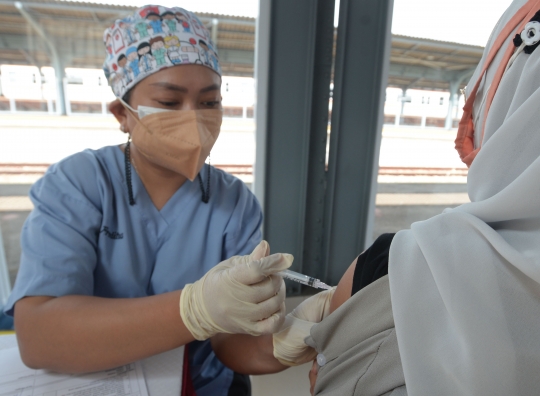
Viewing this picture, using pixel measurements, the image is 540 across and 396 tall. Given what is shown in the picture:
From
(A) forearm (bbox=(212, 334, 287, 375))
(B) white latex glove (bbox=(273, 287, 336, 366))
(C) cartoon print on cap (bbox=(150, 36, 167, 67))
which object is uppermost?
(C) cartoon print on cap (bbox=(150, 36, 167, 67))

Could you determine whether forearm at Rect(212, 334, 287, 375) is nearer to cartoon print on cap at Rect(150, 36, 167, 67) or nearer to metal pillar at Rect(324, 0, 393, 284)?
cartoon print on cap at Rect(150, 36, 167, 67)

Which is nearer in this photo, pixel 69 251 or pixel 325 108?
pixel 69 251

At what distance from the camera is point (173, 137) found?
1129 mm

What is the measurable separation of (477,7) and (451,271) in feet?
7.20

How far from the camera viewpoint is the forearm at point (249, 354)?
96 cm

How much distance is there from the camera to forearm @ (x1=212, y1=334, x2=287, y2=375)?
0.96 metres

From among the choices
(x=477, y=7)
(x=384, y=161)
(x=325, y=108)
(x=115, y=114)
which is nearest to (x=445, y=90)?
(x=477, y=7)

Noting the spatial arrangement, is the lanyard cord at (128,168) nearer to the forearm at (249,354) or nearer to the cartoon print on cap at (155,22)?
the cartoon print on cap at (155,22)

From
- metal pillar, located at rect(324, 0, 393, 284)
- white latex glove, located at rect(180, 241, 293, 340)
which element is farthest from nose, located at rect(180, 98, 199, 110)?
metal pillar, located at rect(324, 0, 393, 284)

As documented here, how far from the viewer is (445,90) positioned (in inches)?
89.5

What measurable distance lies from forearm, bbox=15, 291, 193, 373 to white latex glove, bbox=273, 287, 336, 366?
0.77 ft

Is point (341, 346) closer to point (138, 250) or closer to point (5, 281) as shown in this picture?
point (138, 250)

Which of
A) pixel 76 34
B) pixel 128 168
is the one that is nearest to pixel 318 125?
pixel 128 168

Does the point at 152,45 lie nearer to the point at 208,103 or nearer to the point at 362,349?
the point at 208,103
